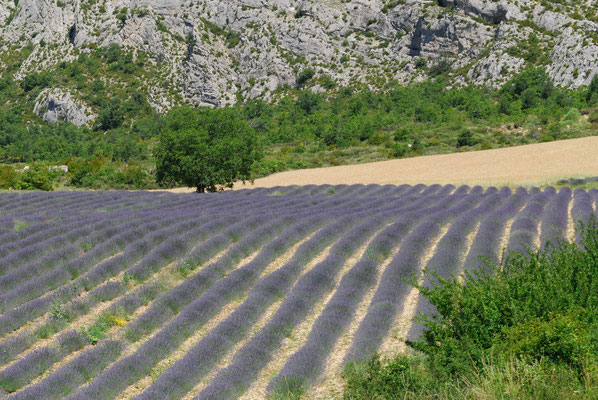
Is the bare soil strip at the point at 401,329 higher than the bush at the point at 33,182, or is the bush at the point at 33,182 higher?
the bush at the point at 33,182

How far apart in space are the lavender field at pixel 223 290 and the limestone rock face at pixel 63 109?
74332 millimetres

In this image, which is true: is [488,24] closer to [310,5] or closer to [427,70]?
[427,70]

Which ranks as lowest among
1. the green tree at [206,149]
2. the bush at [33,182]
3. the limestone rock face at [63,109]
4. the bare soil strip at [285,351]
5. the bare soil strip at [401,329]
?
the bare soil strip at [285,351]

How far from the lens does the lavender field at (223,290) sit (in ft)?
24.8

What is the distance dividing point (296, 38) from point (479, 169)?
6617 cm

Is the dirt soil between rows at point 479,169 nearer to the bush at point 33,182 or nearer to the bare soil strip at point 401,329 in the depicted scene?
the bush at point 33,182

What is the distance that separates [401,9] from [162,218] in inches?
3675

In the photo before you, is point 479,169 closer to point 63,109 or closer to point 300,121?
point 300,121

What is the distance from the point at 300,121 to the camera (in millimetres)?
72938

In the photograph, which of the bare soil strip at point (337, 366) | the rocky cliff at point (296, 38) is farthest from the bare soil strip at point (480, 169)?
the rocky cliff at point (296, 38)

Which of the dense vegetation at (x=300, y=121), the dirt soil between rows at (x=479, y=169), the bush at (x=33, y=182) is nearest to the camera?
the dirt soil between rows at (x=479, y=169)

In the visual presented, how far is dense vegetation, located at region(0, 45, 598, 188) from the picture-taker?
52094mm

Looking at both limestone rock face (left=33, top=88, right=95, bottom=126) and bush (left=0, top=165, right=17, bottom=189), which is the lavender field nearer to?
bush (left=0, top=165, right=17, bottom=189)

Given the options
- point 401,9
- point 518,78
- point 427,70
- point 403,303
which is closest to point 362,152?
point 518,78
